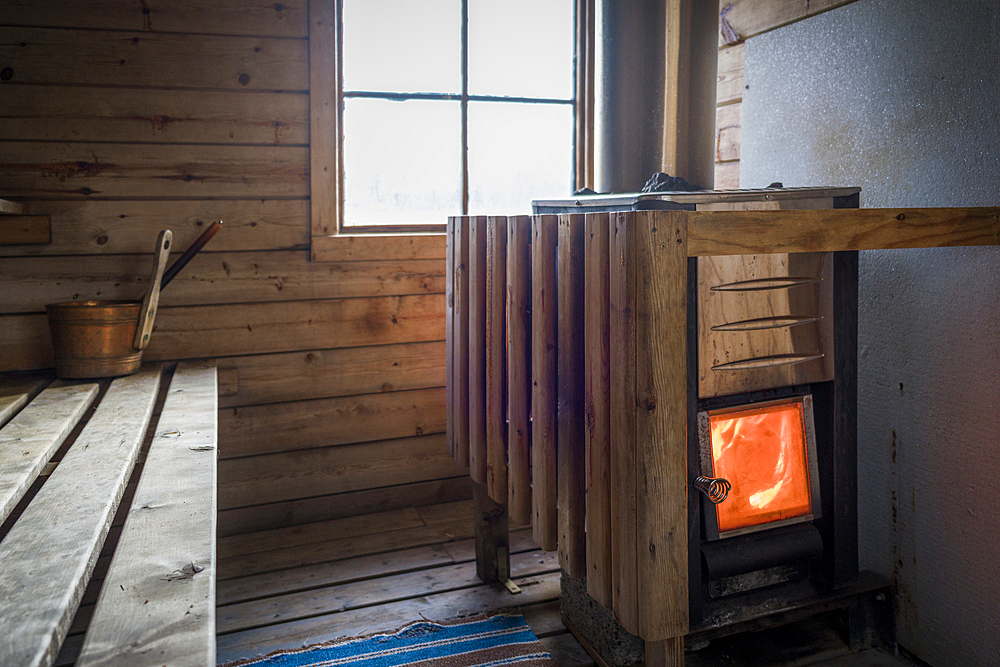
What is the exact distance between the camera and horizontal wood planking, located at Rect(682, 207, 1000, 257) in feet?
4.00

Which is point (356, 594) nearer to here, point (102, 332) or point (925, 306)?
point (102, 332)

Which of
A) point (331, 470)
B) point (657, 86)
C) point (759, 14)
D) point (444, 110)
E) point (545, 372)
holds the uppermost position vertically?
point (759, 14)

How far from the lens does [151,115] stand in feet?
7.28

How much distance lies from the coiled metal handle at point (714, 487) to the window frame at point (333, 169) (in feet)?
4.78

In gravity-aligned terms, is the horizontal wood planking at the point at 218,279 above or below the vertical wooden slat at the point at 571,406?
above

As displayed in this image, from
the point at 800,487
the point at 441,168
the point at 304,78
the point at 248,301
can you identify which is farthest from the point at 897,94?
the point at 248,301

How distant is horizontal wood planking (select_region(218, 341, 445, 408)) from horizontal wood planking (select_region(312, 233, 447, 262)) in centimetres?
30

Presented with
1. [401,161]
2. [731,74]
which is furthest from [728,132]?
[401,161]

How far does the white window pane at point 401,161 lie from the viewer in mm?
2553

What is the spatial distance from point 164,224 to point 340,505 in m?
1.07

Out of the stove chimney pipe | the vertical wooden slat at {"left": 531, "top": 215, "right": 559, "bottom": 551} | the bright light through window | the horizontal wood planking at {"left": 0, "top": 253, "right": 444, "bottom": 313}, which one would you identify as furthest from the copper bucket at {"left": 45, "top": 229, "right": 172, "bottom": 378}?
the stove chimney pipe

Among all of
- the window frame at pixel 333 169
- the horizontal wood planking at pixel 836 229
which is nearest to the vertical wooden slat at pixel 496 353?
the horizontal wood planking at pixel 836 229

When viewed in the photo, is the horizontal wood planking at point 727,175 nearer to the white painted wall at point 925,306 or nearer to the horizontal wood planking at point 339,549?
the white painted wall at point 925,306

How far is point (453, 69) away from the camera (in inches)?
104
